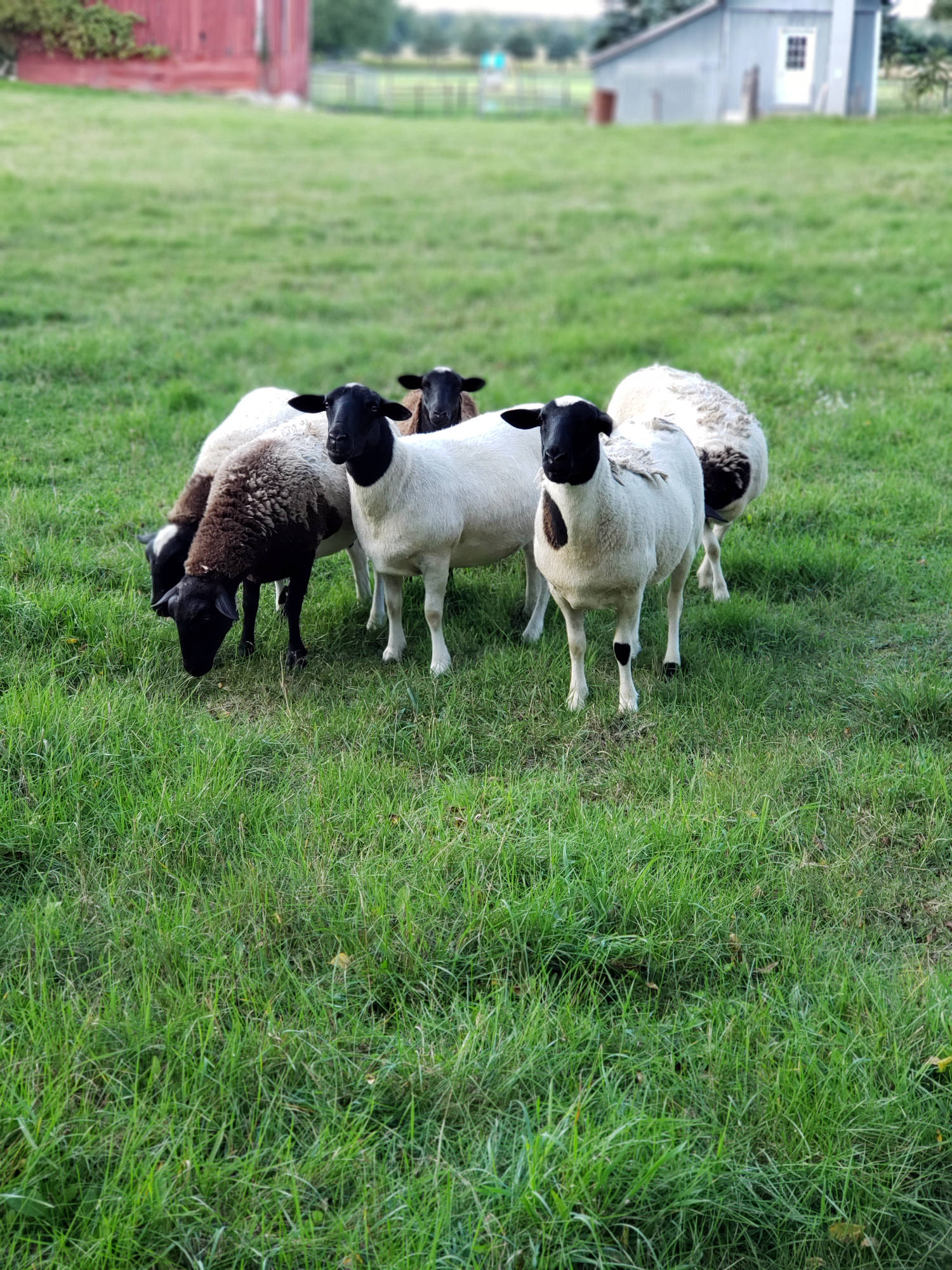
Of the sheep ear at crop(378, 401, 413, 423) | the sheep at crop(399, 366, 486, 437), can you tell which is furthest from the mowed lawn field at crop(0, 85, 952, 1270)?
the sheep ear at crop(378, 401, 413, 423)

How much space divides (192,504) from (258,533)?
28.1 inches

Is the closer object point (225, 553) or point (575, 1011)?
point (575, 1011)

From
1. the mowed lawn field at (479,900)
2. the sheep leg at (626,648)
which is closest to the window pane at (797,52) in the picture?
the mowed lawn field at (479,900)

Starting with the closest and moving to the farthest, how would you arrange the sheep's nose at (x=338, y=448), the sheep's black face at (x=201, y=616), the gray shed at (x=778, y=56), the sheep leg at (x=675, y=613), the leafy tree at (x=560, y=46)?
the sheep's nose at (x=338, y=448) < the sheep's black face at (x=201, y=616) < the sheep leg at (x=675, y=613) < the gray shed at (x=778, y=56) < the leafy tree at (x=560, y=46)

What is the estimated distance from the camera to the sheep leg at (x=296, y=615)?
5.71m

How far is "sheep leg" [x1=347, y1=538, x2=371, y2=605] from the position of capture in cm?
654

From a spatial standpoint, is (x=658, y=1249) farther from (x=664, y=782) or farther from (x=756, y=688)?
(x=756, y=688)

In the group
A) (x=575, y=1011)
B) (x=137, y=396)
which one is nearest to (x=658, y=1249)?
(x=575, y=1011)

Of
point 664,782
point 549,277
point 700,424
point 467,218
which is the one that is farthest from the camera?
point 467,218

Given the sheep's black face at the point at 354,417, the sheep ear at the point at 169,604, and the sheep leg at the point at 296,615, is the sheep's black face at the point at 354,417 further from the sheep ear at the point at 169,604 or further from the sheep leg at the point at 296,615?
the sheep ear at the point at 169,604

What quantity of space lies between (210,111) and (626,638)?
2434 centimetres

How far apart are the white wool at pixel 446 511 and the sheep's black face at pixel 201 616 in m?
0.78

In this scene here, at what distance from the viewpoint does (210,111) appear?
2548 centimetres

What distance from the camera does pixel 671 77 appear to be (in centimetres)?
2802
